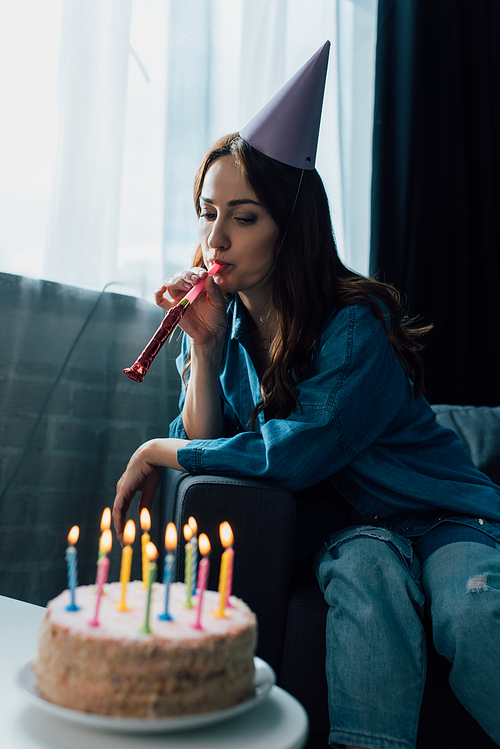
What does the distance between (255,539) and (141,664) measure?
62 centimetres

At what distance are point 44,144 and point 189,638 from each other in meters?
1.50

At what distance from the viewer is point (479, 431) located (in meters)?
1.90

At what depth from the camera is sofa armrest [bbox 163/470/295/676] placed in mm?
1030

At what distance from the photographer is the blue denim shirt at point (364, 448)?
1091 mm

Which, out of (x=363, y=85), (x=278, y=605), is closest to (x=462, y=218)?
(x=363, y=85)

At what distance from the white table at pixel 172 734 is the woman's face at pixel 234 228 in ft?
3.06

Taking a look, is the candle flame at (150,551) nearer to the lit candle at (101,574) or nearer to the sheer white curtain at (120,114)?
the lit candle at (101,574)

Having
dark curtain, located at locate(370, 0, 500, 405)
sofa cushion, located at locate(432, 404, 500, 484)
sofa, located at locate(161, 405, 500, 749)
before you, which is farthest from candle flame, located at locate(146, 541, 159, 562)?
dark curtain, located at locate(370, 0, 500, 405)

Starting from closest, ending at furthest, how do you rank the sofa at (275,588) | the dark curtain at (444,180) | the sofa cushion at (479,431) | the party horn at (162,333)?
the sofa at (275,588) → the party horn at (162,333) → the sofa cushion at (479,431) → the dark curtain at (444,180)

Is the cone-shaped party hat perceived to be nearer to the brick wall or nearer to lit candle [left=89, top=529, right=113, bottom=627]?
the brick wall

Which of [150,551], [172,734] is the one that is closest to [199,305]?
[150,551]

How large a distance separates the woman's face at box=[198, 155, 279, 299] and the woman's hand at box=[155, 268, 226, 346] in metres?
0.04

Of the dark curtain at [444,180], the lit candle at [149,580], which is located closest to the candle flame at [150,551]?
the lit candle at [149,580]

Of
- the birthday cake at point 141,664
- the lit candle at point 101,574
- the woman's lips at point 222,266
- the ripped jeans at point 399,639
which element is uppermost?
the woman's lips at point 222,266
